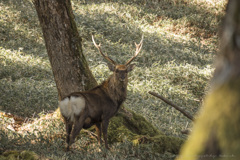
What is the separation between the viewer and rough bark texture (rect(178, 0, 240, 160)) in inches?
45.7

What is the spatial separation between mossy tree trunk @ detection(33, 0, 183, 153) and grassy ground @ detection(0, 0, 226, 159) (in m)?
0.40

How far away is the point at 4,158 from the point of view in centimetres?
386

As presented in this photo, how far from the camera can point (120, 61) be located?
40.6 ft

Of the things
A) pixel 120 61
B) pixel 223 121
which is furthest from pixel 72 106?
pixel 120 61

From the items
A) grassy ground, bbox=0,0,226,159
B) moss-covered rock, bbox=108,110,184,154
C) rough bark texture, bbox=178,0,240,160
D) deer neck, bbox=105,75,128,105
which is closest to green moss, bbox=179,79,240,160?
rough bark texture, bbox=178,0,240,160

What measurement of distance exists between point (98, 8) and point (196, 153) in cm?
1597

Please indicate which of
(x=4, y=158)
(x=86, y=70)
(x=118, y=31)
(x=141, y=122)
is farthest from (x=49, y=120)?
(x=118, y=31)

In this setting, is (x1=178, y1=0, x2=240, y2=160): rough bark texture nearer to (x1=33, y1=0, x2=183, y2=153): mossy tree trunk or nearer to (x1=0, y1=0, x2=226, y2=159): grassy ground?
(x1=0, y1=0, x2=226, y2=159): grassy ground

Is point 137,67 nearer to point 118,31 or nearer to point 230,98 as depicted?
point 118,31

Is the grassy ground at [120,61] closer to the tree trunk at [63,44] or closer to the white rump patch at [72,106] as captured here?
the white rump patch at [72,106]

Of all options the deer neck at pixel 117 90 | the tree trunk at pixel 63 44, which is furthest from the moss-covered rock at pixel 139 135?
the tree trunk at pixel 63 44

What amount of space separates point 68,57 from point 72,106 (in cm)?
129

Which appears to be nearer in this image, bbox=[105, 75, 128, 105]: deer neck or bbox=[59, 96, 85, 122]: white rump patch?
bbox=[59, 96, 85, 122]: white rump patch

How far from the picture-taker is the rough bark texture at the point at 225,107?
3.81 ft
